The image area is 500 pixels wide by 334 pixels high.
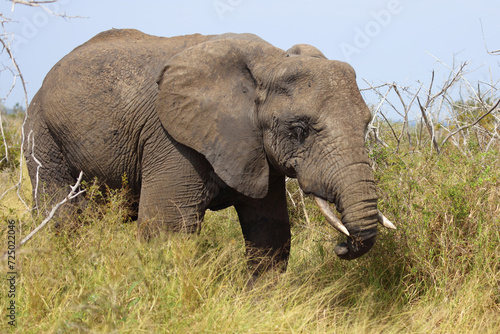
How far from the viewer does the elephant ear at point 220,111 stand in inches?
169

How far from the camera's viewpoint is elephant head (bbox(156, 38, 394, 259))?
12.4 ft

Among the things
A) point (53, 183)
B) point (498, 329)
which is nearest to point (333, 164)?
point (498, 329)

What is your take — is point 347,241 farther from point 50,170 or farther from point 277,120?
point 50,170

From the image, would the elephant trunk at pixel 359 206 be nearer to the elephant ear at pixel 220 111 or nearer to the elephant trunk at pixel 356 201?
the elephant trunk at pixel 356 201

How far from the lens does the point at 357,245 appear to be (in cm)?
372

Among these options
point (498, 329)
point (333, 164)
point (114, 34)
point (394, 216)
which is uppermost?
point (114, 34)

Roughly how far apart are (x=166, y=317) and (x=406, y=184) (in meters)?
2.58

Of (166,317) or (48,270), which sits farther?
(48,270)

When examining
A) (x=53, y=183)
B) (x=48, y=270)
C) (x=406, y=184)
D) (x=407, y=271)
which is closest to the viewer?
(x=48, y=270)

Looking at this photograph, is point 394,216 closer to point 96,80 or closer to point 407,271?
point 407,271

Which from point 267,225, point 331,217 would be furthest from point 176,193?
point 331,217

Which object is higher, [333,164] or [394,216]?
[333,164]

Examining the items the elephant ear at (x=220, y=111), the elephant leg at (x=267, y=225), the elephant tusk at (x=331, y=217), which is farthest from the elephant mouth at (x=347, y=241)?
the elephant leg at (x=267, y=225)

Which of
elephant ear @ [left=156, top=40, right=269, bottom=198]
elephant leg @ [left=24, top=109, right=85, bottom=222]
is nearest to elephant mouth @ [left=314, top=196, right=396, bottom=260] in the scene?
elephant ear @ [left=156, top=40, right=269, bottom=198]
